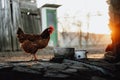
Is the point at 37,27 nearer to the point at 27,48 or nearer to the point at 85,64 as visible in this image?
the point at 27,48

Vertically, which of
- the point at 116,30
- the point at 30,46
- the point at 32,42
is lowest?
the point at 30,46

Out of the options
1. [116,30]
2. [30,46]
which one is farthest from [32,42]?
[116,30]

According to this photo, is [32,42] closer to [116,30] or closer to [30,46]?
[30,46]

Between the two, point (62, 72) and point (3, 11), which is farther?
point (3, 11)

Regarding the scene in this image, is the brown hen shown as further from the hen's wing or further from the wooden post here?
the wooden post

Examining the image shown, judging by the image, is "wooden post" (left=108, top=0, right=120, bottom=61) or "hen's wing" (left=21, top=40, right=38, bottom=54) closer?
"wooden post" (left=108, top=0, right=120, bottom=61)

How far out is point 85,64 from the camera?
5.73 meters

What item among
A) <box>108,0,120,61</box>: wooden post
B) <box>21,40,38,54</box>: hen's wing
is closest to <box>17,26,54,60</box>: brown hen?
<box>21,40,38,54</box>: hen's wing

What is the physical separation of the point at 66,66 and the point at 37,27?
8.66 m

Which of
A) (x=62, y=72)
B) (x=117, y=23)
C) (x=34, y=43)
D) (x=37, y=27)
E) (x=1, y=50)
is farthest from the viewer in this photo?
(x=37, y=27)

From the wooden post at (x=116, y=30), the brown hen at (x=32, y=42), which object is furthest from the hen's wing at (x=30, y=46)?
the wooden post at (x=116, y=30)

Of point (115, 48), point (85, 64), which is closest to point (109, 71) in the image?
point (85, 64)

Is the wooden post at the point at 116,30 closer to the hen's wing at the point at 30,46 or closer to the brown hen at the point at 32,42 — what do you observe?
the brown hen at the point at 32,42

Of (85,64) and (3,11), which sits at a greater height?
(3,11)
